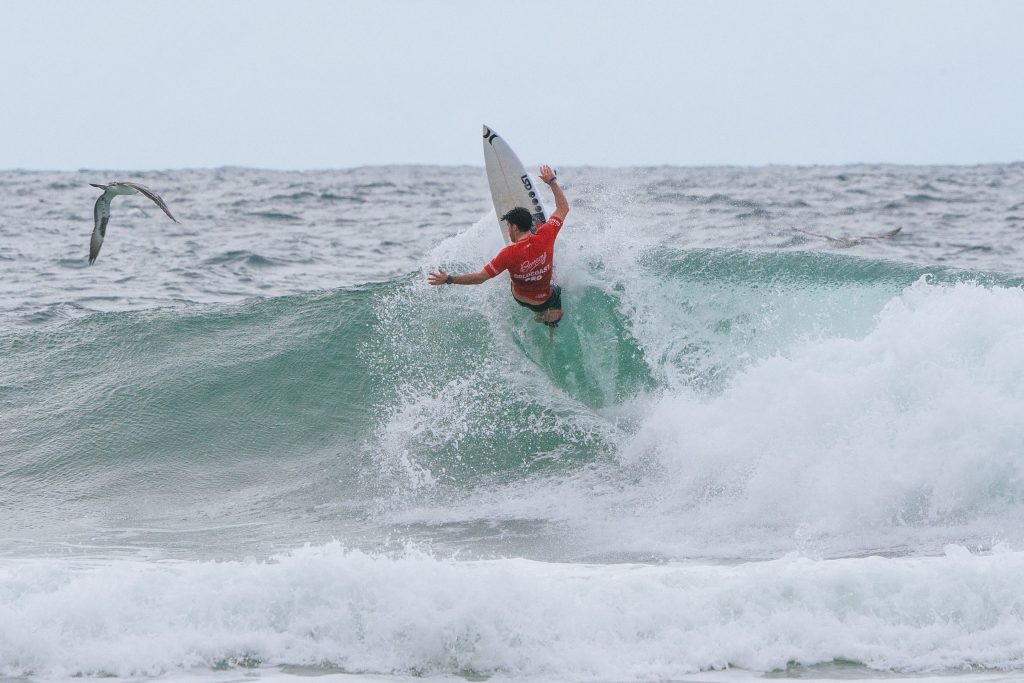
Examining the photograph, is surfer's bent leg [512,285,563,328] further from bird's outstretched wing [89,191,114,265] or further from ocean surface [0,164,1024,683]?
bird's outstretched wing [89,191,114,265]

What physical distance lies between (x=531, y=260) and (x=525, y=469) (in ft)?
6.01

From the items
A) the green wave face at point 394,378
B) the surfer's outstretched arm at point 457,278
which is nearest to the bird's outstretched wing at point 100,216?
the green wave face at point 394,378

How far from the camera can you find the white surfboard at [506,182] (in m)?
10.2

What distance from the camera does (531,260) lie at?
8.47 m

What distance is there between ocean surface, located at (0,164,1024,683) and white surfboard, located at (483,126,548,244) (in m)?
0.44

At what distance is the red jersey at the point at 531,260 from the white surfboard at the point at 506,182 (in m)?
1.36

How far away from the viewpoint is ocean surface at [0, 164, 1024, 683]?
5.50 meters

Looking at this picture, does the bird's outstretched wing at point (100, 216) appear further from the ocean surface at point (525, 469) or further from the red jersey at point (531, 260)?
the red jersey at point (531, 260)

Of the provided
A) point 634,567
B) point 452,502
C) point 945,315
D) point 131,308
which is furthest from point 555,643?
point 131,308

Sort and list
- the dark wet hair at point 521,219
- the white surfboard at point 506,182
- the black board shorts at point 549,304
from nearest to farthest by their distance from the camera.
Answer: the dark wet hair at point 521,219 < the black board shorts at point 549,304 < the white surfboard at point 506,182

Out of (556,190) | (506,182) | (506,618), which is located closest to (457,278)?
(556,190)

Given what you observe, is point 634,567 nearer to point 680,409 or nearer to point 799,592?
point 799,592

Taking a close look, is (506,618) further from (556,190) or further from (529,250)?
(556,190)

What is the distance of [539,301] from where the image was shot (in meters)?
9.18
